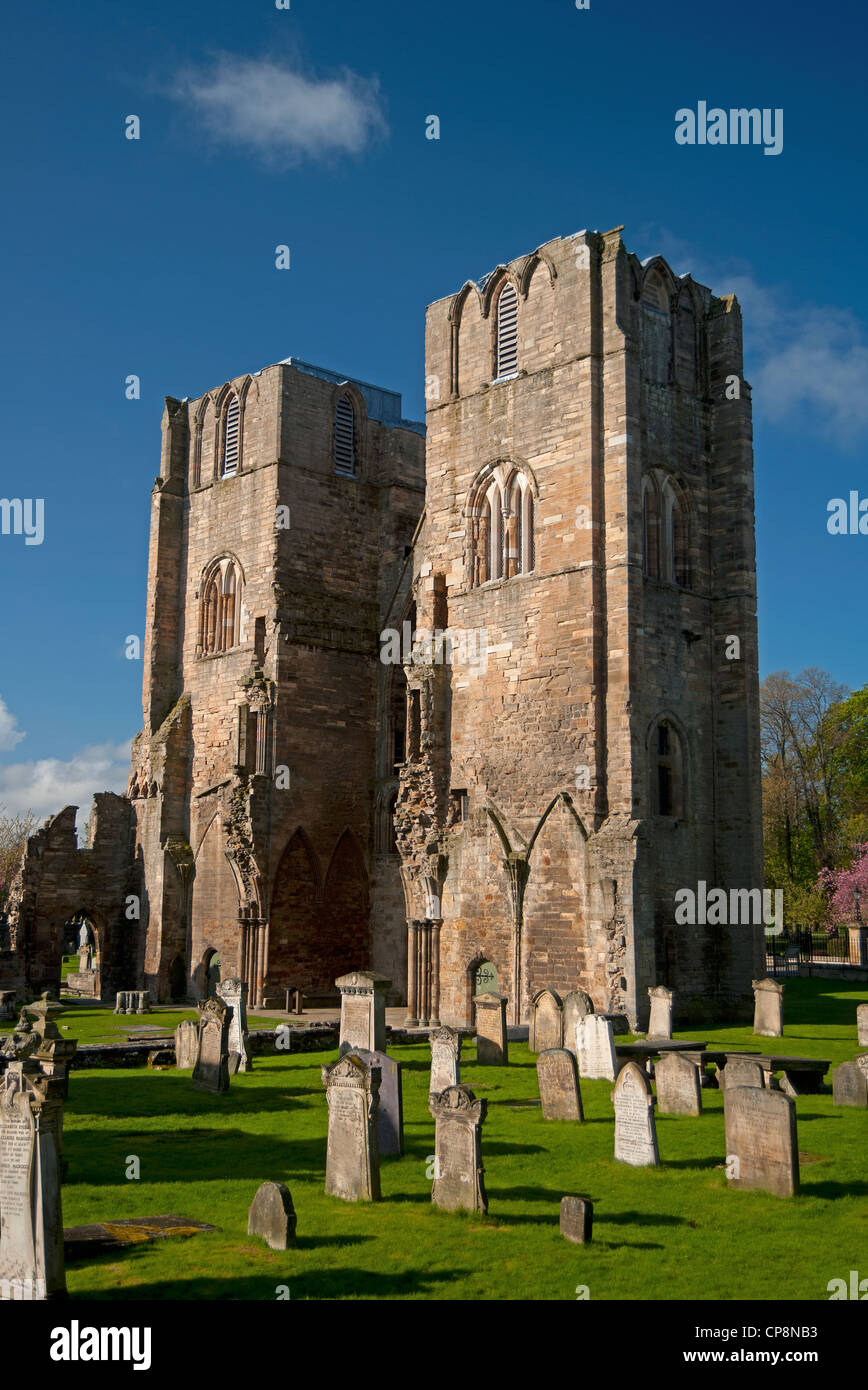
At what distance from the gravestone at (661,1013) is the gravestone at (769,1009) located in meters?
2.56

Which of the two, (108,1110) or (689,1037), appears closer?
(108,1110)

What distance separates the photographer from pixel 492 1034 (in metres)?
19.6

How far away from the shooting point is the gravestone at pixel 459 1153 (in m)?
10.4

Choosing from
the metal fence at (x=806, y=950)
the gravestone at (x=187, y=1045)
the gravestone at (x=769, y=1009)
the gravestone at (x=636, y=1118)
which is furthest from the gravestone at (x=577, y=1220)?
the metal fence at (x=806, y=950)

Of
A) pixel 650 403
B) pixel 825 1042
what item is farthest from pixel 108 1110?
pixel 650 403

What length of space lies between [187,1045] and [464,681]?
11.6 m

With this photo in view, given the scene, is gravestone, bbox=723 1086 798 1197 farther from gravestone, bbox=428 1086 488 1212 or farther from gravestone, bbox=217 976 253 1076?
gravestone, bbox=217 976 253 1076

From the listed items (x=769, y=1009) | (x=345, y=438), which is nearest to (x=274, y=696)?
(x=345, y=438)

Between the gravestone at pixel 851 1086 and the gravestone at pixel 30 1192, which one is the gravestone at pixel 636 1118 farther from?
the gravestone at pixel 30 1192

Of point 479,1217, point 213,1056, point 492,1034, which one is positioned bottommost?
point 479,1217

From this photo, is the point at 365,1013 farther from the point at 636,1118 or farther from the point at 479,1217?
the point at 479,1217

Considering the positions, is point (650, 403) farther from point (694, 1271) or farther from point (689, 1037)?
point (694, 1271)
